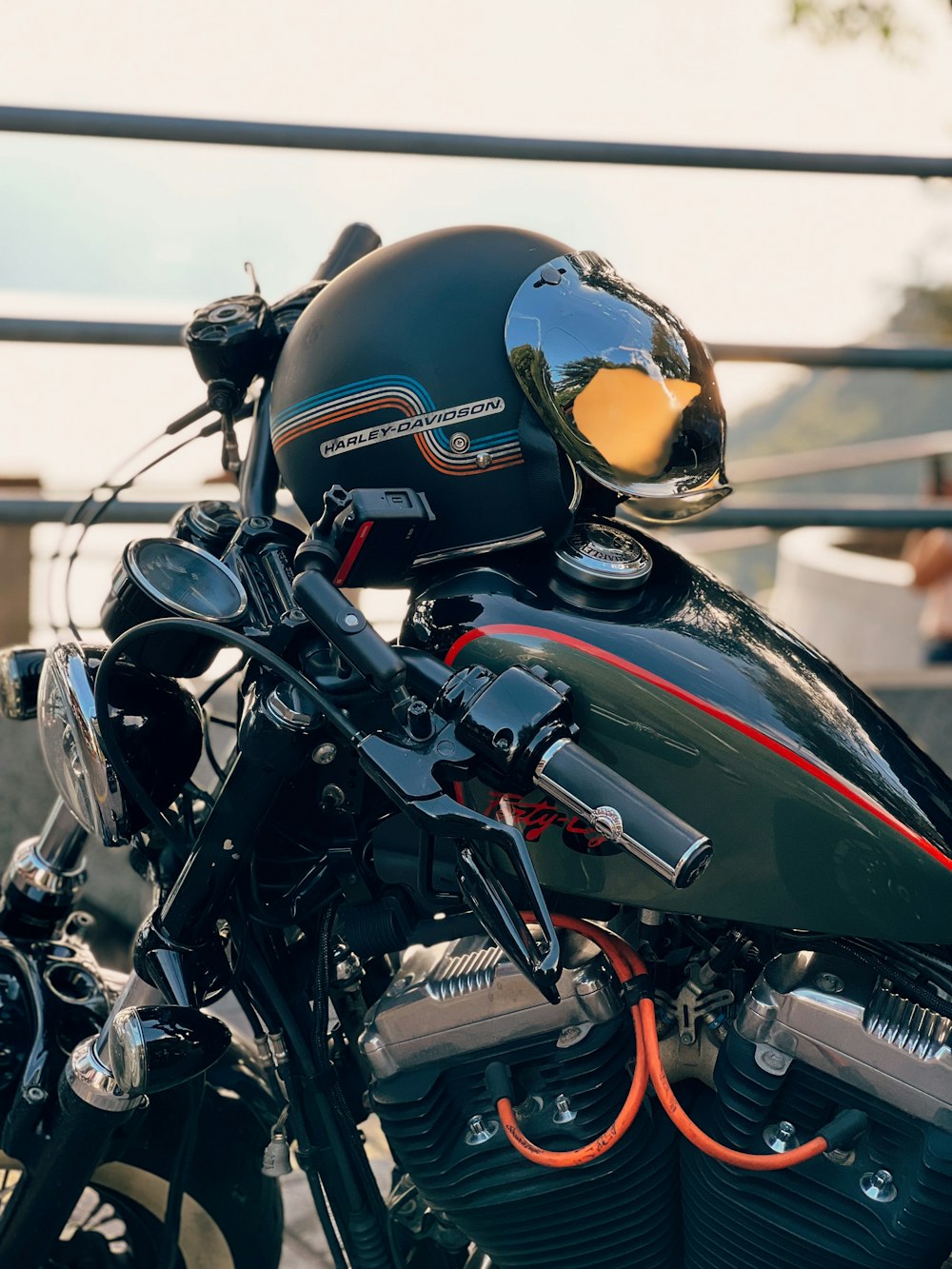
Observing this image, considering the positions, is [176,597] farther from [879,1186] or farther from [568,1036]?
[879,1186]

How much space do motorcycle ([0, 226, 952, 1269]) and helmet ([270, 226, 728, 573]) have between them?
0.08 m

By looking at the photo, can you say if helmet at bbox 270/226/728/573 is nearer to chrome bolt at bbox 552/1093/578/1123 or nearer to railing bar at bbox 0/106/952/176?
chrome bolt at bbox 552/1093/578/1123

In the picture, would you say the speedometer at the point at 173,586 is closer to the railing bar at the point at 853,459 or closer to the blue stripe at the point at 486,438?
the blue stripe at the point at 486,438

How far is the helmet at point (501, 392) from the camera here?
1.40 meters

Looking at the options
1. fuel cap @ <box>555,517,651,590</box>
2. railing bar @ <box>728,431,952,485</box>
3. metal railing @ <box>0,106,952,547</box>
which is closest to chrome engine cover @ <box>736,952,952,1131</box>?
fuel cap @ <box>555,517,651,590</box>

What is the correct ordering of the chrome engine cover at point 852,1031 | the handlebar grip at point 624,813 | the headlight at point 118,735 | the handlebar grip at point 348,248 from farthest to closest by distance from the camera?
the handlebar grip at point 348,248 < the headlight at point 118,735 < the chrome engine cover at point 852,1031 < the handlebar grip at point 624,813

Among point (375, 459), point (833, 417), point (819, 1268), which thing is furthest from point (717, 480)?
point (833, 417)

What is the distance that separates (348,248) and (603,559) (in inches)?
26.4

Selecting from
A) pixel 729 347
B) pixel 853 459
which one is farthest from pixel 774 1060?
pixel 853 459

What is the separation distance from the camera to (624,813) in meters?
1.15

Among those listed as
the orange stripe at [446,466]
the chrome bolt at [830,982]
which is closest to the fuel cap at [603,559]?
the orange stripe at [446,466]

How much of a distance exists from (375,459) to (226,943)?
55 cm

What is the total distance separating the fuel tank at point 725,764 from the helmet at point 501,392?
0.11 meters

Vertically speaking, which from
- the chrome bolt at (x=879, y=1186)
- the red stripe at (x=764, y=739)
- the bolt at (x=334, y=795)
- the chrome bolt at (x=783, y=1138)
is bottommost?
the chrome bolt at (x=879, y=1186)
